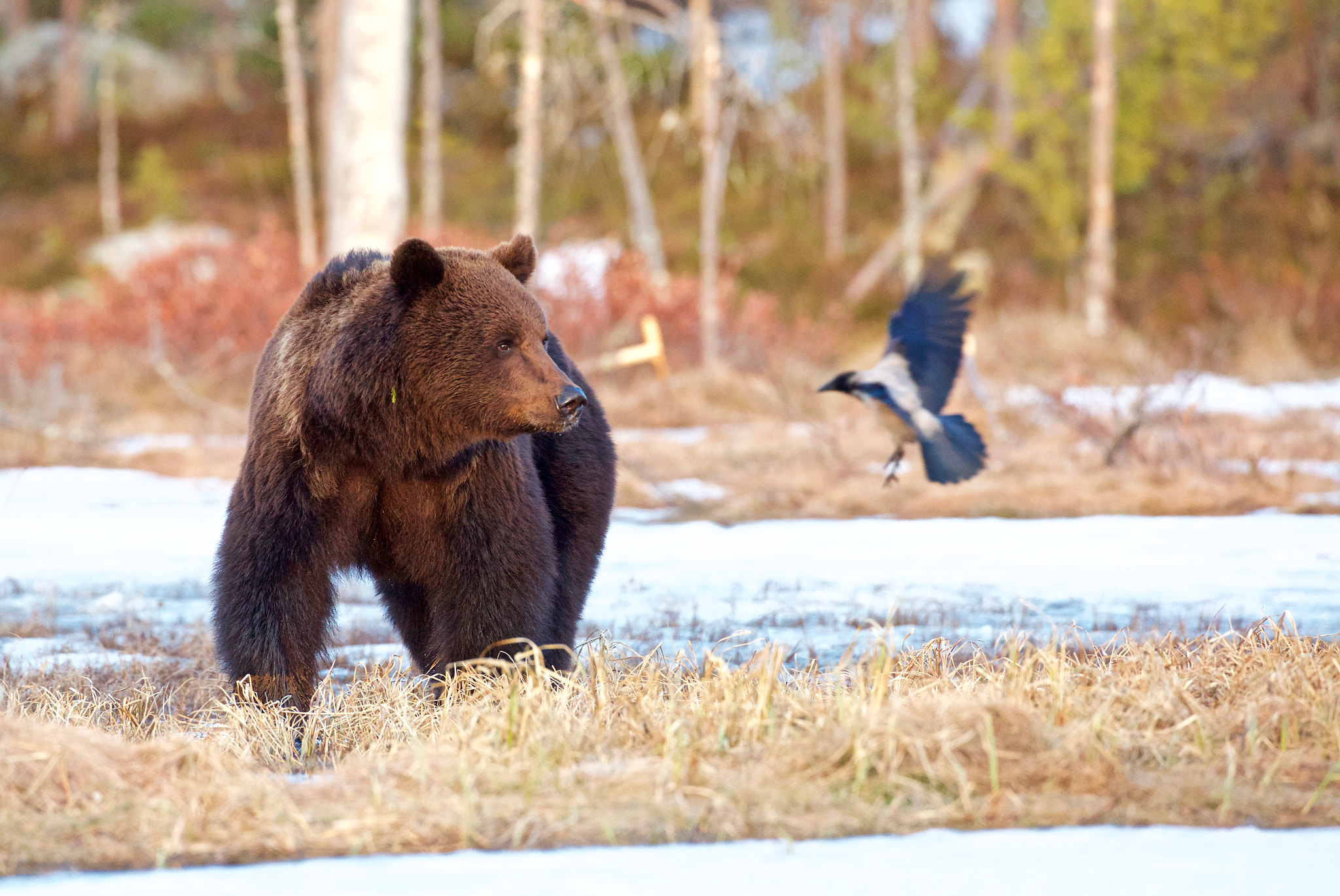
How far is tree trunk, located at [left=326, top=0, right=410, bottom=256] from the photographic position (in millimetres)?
9031

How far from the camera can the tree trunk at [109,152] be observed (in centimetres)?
2977

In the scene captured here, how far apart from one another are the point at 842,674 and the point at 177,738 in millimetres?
1646

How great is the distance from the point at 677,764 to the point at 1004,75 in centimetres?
2460

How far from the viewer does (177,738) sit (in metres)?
3.03

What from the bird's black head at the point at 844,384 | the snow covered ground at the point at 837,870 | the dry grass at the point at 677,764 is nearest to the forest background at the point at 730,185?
the bird's black head at the point at 844,384

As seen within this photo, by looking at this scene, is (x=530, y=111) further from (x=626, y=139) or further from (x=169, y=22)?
(x=169, y=22)

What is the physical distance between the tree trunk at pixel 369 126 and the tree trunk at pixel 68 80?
29.4 meters

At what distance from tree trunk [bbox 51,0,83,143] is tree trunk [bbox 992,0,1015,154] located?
23.9m

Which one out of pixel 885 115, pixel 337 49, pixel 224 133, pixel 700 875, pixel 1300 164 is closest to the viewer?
pixel 700 875

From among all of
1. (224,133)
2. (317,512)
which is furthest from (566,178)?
(317,512)

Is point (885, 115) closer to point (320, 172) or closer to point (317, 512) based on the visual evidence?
point (320, 172)

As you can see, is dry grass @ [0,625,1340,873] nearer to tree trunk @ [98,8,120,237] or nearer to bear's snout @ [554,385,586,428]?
Result: bear's snout @ [554,385,586,428]

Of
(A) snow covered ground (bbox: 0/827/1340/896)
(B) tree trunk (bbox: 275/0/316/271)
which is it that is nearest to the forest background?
(B) tree trunk (bbox: 275/0/316/271)

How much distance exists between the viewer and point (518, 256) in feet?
13.3
